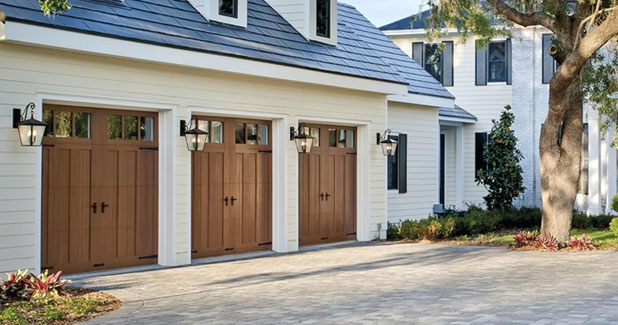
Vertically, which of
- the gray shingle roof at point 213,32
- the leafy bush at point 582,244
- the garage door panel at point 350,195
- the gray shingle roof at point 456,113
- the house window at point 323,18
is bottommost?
the leafy bush at point 582,244

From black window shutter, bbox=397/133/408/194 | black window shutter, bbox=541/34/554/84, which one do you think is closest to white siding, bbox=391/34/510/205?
black window shutter, bbox=541/34/554/84

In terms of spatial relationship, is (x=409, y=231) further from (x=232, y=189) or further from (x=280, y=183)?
(x=232, y=189)

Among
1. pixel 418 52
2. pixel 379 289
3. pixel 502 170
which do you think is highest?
pixel 418 52

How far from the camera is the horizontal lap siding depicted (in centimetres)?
1172

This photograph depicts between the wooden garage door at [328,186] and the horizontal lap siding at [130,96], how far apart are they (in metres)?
0.60

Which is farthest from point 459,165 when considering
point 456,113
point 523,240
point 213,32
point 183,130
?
point 183,130

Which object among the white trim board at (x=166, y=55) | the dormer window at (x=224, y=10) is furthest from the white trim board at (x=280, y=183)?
the dormer window at (x=224, y=10)

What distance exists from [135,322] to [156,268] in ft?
15.4

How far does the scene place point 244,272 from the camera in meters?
13.6

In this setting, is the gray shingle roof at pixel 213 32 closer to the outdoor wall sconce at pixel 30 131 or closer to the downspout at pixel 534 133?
the outdoor wall sconce at pixel 30 131

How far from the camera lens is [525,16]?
55.6 ft

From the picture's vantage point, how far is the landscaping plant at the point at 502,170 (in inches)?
919

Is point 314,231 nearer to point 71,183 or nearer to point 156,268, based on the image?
point 156,268

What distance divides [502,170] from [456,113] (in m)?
4.73
